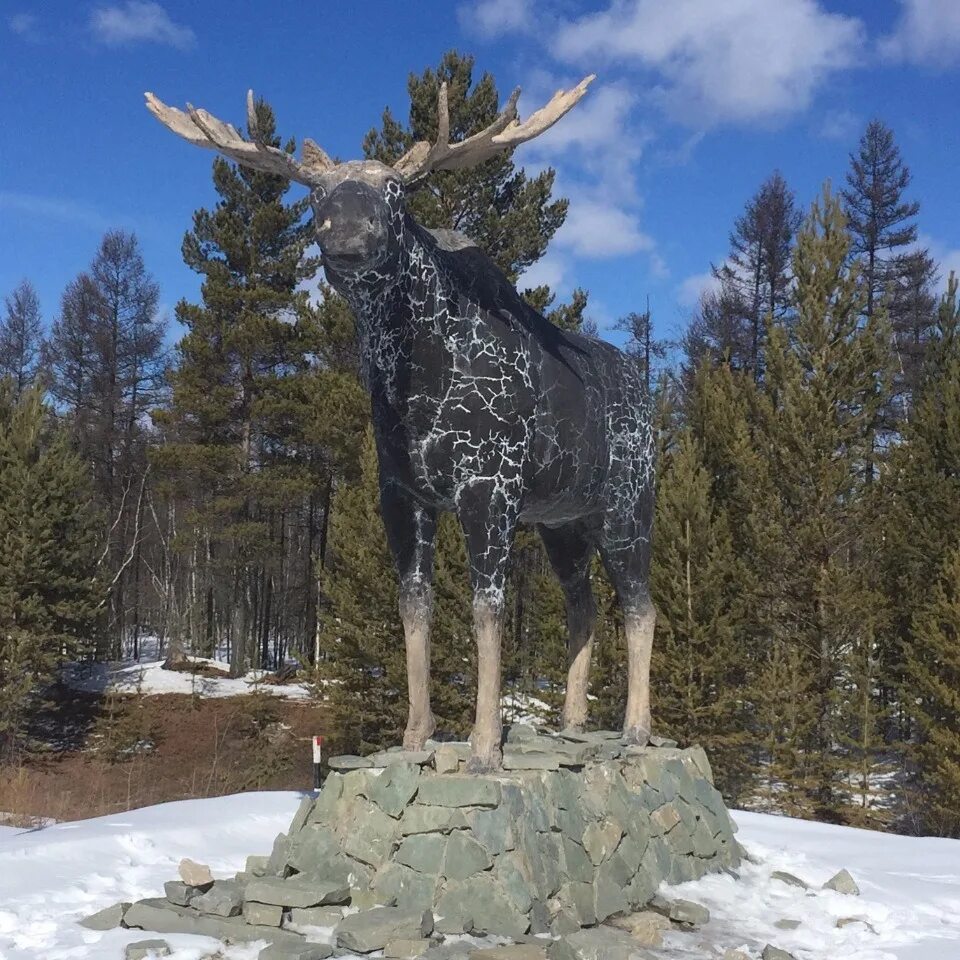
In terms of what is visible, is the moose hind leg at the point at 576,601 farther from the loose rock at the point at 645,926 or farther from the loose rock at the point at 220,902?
the loose rock at the point at 220,902

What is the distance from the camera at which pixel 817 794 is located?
40.0ft

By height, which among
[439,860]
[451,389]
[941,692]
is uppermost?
[451,389]

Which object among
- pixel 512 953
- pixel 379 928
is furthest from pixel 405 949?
pixel 512 953

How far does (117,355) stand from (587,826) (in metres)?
21.2

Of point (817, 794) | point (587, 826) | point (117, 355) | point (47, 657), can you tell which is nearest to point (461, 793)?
point (587, 826)

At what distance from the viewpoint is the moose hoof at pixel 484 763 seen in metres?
4.64

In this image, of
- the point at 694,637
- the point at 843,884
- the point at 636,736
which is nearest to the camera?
the point at 843,884

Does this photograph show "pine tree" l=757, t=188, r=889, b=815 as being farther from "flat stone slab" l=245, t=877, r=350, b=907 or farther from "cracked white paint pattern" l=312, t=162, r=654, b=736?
"flat stone slab" l=245, t=877, r=350, b=907

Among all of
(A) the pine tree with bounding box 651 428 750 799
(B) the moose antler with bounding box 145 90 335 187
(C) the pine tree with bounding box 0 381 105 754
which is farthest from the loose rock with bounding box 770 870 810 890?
(C) the pine tree with bounding box 0 381 105 754

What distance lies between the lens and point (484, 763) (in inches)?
183

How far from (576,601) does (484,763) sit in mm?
1856

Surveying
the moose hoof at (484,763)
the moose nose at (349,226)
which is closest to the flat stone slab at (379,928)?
the moose hoof at (484,763)

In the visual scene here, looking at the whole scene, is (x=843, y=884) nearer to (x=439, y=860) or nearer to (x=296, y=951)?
(x=439, y=860)

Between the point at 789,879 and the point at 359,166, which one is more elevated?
the point at 359,166
